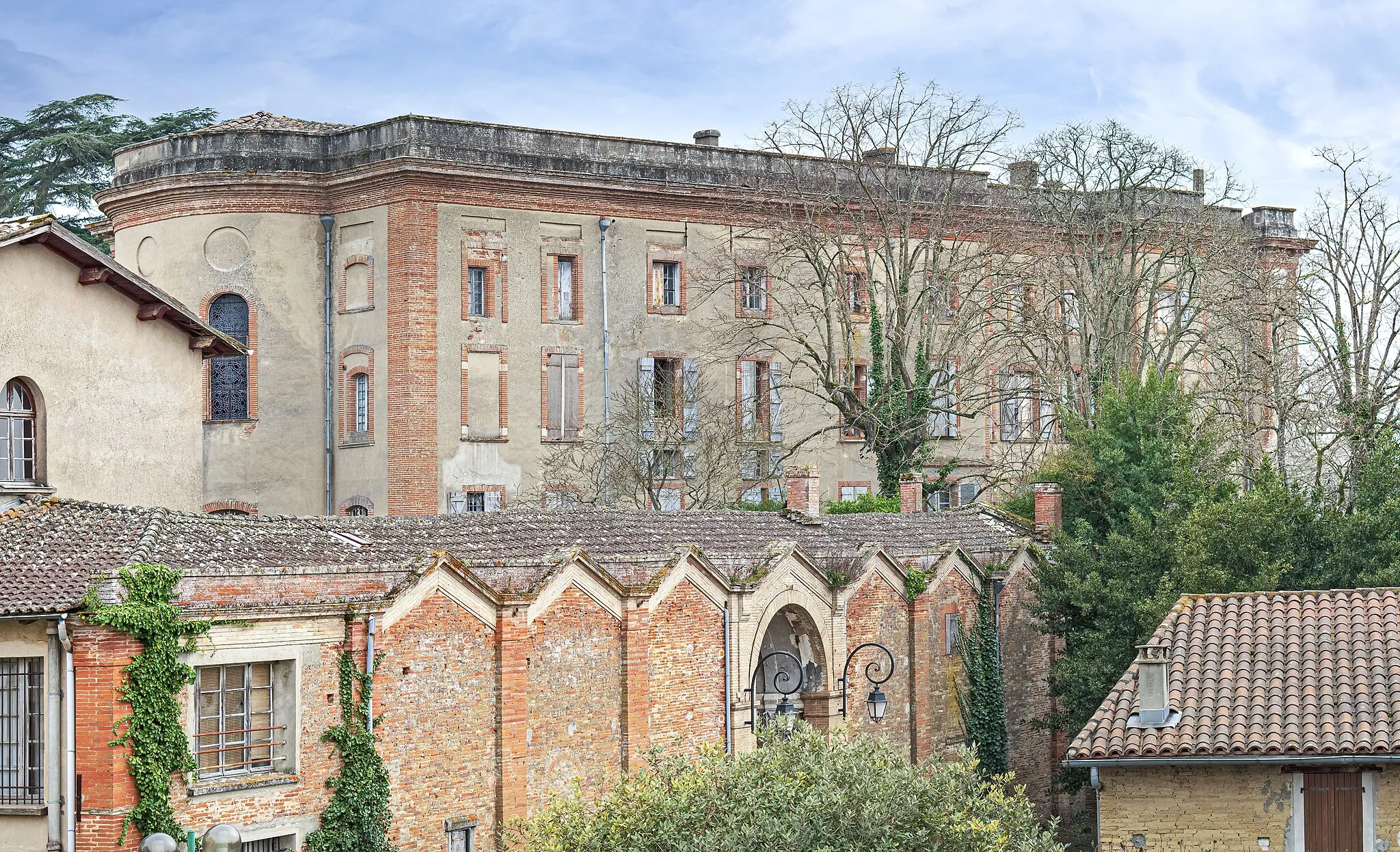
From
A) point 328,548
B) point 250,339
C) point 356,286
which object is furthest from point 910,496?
point 328,548

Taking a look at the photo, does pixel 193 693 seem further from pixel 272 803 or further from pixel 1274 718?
pixel 1274 718

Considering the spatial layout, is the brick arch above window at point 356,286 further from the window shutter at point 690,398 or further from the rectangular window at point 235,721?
the rectangular window at point 235,721

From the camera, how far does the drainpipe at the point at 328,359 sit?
4856 centimetres

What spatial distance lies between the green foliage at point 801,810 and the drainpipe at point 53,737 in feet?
19.7

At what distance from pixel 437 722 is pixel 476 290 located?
24185 millimetres

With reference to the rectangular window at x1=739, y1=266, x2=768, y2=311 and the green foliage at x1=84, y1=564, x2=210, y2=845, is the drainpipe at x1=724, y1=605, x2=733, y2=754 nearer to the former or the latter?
the green foliage at x1=84, y1=564, x2=210, y2=845

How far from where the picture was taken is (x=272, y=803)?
23656 millimetres

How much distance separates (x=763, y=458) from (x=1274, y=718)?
95.2 feet

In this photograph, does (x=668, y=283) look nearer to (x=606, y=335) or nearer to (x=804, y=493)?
(x=606, y=335)

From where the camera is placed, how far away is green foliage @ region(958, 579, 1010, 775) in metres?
36.7

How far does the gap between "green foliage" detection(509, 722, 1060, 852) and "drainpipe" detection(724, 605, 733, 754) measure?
36.0ft

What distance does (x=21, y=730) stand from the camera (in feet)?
73.1

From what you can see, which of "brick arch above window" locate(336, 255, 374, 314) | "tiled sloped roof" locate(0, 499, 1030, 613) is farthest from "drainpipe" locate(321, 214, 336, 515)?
"tiled sloped roof" locate(0, 499, 1030, 613)

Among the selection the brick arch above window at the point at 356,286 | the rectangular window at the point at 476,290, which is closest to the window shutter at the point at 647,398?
the rectangular window at the point at 476,290
